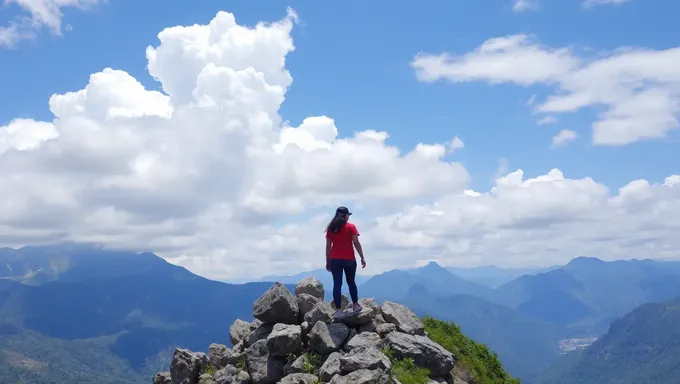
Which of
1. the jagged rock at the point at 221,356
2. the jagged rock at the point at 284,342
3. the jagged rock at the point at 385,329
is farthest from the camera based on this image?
the jagged rock at the point at 221,356

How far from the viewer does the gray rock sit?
62.4 feet

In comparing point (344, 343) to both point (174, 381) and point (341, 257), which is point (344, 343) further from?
point (174, 381)

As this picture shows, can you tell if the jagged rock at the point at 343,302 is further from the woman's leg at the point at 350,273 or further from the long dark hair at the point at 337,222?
the long dark hair at the point at 337,222

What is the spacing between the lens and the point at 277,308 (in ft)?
82.7

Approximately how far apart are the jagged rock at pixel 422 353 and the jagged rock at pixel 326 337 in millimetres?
2066

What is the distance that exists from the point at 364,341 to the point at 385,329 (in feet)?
7.95

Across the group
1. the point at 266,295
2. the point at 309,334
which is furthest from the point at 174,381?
the point at 309,334

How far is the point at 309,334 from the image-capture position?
22.8 metres

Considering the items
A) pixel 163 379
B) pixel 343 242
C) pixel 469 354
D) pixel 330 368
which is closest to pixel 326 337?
pixel 330 368

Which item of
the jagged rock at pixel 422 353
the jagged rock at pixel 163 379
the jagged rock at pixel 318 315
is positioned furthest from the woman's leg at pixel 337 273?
the jagged rock at pixel 163 379

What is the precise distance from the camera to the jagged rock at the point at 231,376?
2298 centimetres

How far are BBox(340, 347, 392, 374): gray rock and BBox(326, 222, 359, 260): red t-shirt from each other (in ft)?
15.8

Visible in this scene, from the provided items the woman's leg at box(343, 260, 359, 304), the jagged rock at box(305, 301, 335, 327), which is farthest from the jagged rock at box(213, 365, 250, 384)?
the woman's leg at box(343, 260, 359, 304)

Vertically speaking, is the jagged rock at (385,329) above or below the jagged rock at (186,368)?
above
